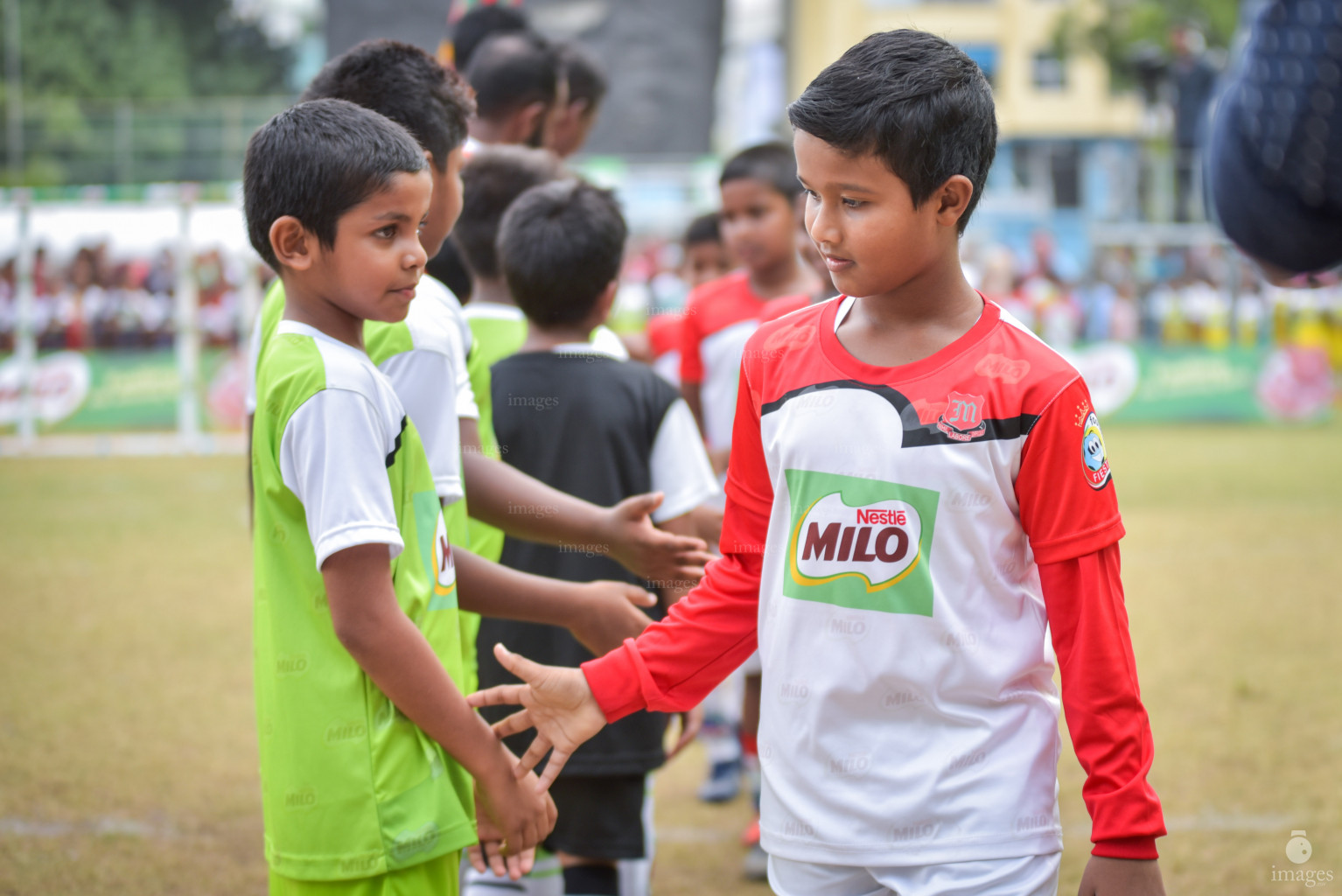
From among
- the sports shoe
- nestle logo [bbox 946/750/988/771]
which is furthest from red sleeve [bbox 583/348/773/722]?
the sports shoe

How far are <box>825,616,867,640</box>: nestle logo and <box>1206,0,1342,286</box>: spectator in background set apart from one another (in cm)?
73

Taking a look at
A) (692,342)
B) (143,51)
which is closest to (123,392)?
(692,342)

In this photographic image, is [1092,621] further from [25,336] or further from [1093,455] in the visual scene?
[25,336]

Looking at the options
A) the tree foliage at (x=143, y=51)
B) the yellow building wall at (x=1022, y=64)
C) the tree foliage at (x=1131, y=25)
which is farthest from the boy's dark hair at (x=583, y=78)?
the yellow building wall at (x=1022, y=64)

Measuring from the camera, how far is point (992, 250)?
17297 mm

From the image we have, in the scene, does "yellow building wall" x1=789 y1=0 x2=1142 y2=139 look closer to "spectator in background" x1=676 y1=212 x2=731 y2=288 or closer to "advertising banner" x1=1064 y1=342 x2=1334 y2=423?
"advertising banner" x1=1064 y1=342 x2=1334 y2=423

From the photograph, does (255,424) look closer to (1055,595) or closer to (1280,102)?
(1055,595)

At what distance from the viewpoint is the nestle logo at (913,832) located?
1.51 metres

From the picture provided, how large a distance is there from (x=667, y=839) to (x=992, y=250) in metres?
14.9

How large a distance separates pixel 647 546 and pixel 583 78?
2.65 meters

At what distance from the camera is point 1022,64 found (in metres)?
34.2

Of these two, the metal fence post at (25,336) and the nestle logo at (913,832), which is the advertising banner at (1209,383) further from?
the nestle logo at (913,832)

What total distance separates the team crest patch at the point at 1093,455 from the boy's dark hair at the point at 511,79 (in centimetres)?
242

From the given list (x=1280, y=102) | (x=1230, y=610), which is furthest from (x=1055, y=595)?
(x=1230, y=610)
